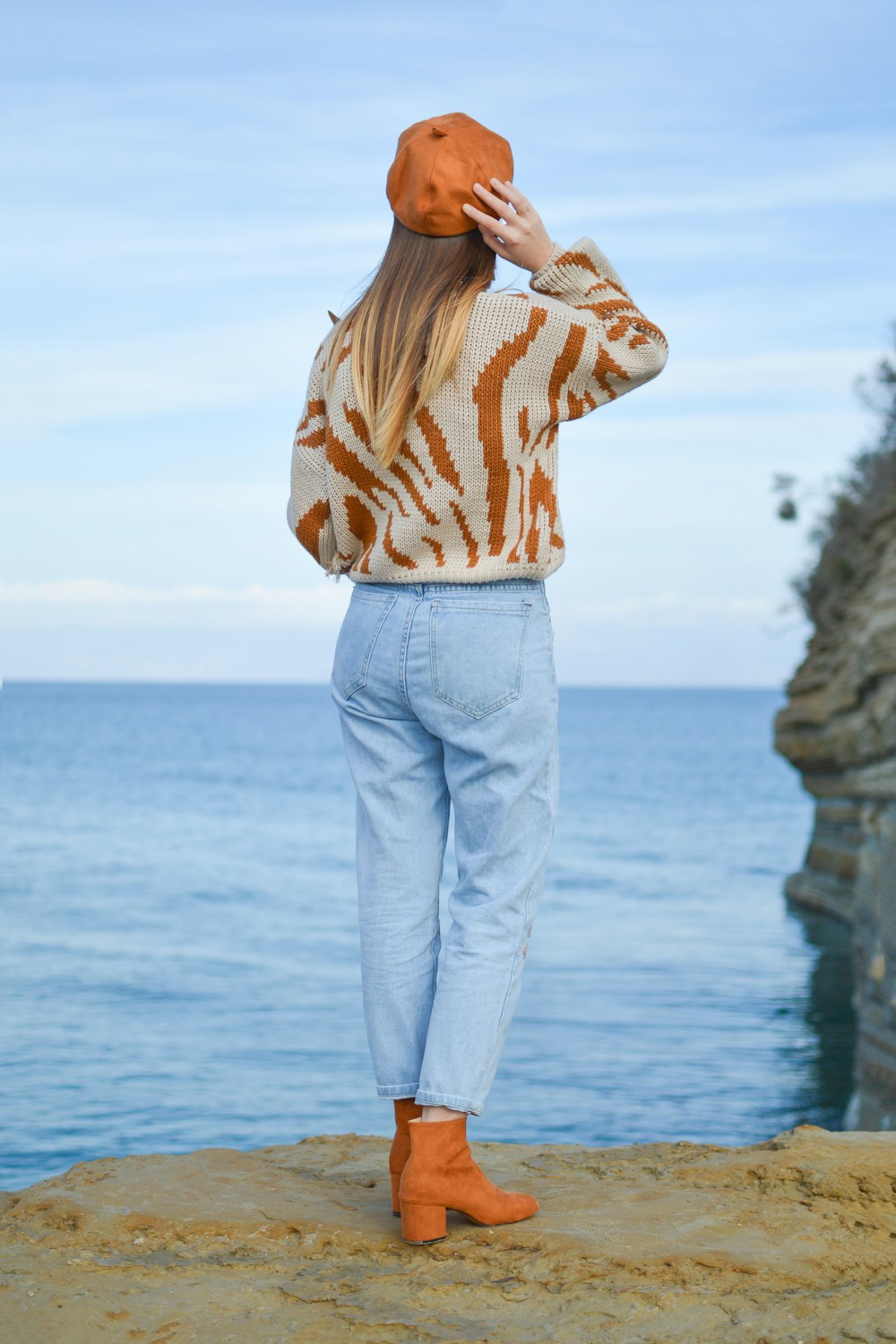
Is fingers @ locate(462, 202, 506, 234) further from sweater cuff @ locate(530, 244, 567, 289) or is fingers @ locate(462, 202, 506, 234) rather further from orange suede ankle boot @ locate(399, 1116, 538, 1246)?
orange suede ankle boot @ locate(399, 1116, 538, 1246)

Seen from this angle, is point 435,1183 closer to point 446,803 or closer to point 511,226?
point 446,803

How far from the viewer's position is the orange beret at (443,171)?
2.51 metres

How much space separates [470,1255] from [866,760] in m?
8.61

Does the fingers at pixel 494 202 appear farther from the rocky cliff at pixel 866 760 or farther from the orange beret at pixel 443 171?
the rocky cliff at pixel 866 760

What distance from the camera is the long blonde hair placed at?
2.50 m

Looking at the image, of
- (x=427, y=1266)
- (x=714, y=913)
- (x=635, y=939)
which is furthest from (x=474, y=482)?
(x=714, y=913)

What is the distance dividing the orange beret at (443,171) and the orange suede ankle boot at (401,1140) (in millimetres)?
1821

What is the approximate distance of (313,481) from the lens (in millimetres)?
2812

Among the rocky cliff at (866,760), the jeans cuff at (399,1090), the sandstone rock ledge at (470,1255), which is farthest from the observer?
the rocky cliff at (866,760)

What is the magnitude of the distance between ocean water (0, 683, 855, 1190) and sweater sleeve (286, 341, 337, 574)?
6.52 m

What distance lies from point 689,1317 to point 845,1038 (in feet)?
42.2

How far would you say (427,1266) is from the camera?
2.44 m

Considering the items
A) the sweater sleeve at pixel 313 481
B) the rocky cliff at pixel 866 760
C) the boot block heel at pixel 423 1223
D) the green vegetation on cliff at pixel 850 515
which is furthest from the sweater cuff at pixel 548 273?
the green vegetation on cliff at pixel 850 515

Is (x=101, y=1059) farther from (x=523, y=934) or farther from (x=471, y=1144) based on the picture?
(x=523, y=934)
